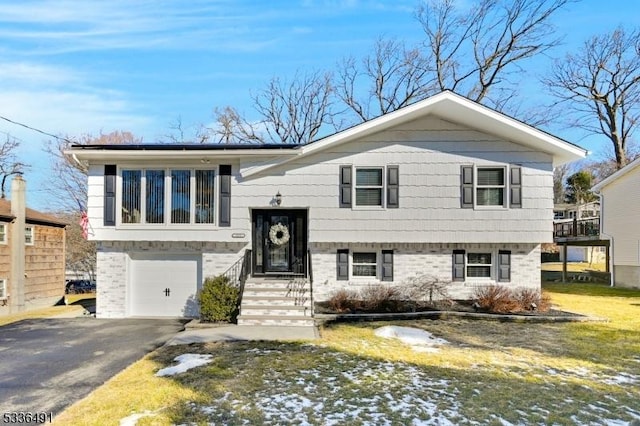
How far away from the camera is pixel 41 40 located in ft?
47.2

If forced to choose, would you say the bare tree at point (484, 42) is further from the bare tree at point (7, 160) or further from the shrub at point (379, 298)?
the bare tree at point (7, 160)

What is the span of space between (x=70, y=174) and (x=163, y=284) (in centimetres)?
2171

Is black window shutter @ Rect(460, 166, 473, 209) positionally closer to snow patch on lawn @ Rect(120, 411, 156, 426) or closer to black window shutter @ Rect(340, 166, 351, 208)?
black window shutter @ Rect(340, 166, 351, 208)

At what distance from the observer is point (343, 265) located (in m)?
12.0

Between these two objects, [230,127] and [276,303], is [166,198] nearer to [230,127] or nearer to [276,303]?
[276,303]

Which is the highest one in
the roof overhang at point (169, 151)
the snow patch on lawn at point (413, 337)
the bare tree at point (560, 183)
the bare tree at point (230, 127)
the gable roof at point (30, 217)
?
the bare tree at point (230, 127)

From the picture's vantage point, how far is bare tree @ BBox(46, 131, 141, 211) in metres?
28.5

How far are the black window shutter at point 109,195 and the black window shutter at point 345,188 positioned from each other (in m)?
6.42

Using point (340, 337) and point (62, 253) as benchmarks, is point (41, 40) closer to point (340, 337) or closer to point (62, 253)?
point (62, 253)

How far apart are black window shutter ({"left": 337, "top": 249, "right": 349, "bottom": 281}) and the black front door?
3.37 ft

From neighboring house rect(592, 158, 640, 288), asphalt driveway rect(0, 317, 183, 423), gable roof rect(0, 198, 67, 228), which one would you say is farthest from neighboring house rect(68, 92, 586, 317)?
neighboring house rect(592, 158, 640, 288)

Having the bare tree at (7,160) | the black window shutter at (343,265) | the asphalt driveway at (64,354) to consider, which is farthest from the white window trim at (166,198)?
the bare tree at (7,160)

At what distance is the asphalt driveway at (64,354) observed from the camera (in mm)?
5559

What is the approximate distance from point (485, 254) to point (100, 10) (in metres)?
13.3
